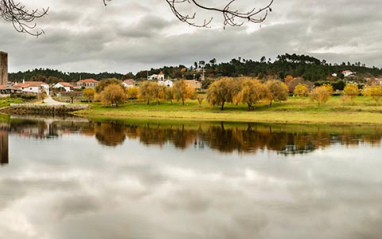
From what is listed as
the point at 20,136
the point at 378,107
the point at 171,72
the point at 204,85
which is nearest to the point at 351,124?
the point at 378,107

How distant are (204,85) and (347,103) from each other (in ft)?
186

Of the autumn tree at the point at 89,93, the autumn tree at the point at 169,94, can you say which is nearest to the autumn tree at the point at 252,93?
the autumn tree at the point at 169,94

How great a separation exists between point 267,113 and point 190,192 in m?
47.3

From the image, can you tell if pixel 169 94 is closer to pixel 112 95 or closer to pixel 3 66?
pixel 112 95

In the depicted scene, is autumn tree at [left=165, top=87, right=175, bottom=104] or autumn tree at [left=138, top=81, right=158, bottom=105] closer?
autumn tree at [left=165, top=87, right=175, bottom=104]

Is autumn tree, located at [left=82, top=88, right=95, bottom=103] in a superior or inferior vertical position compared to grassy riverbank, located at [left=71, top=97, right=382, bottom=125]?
superior

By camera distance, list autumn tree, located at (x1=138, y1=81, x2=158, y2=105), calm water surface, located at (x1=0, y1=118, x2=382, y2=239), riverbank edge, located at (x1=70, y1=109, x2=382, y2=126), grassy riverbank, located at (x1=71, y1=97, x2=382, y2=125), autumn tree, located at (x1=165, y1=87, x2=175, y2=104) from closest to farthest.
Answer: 1. calm water surface, located at (x1=0, y1=118, x2=382, y2=239)
2. riverbank edge, located at (x1=70, y1=109, x2=382, y2=126)
3. grassy riverbank, located at (x1=71, y1=97, x2=382, y2=125)
4. autumn tree, located at (x1=165, y1=87, x2=175, y2=104)
5. autumn tree, located at (x1=138, y1=81, x2=158, y2=105)

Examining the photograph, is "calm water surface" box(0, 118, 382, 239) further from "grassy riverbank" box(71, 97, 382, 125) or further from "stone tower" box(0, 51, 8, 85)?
"stone tower" box(0, 51, 8, 85)

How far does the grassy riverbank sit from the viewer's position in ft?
181

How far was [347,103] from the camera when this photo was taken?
6681cm

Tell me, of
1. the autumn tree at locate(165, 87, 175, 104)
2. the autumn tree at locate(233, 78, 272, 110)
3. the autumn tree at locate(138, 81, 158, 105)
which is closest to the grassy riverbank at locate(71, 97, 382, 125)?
the autumn tree at locate(165, 87, 175, 104)

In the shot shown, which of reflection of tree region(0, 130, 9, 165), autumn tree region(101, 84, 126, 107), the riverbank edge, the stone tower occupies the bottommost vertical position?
reflection of tree region(0, 130, 9, 165)

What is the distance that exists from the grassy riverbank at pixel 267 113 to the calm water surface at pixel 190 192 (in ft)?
85.3

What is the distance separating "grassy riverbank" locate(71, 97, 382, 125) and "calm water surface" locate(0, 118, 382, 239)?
85.3 ft
